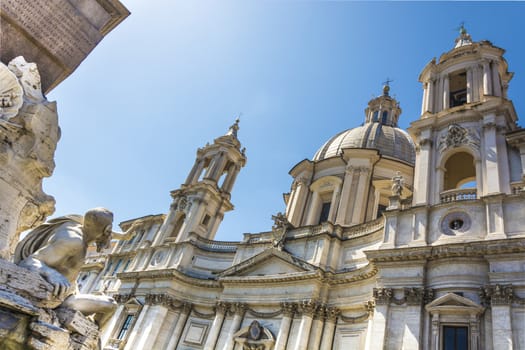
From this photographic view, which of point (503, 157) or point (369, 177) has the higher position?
point (369, 177)

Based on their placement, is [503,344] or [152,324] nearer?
[503,344]

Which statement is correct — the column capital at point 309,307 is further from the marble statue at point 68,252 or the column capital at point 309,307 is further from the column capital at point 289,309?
the marble statue at point 68,252

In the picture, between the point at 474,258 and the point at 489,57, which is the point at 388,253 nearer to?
the point at 474,258

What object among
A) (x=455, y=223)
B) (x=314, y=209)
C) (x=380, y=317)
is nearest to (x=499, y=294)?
(x=455, y=223)

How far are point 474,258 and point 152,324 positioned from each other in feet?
60.4

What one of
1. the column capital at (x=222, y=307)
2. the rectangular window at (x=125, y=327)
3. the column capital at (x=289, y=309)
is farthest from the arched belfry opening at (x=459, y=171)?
the rectangular window at (x=125, y=327)

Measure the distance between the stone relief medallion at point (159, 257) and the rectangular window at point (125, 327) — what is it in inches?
163

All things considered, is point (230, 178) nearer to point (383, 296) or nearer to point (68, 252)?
point (383, 296)

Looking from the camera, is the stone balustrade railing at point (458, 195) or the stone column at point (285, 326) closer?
the stone balustrade railing at point (458, 195)

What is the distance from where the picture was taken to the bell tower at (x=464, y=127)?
16266 millimetres

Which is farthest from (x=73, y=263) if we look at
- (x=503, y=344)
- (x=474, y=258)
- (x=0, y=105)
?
(x=474, y=258)

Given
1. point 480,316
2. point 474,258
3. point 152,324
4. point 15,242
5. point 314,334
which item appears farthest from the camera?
point 152,324

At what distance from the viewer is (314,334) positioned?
707 inches

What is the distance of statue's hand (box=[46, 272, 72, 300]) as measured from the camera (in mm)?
3950
